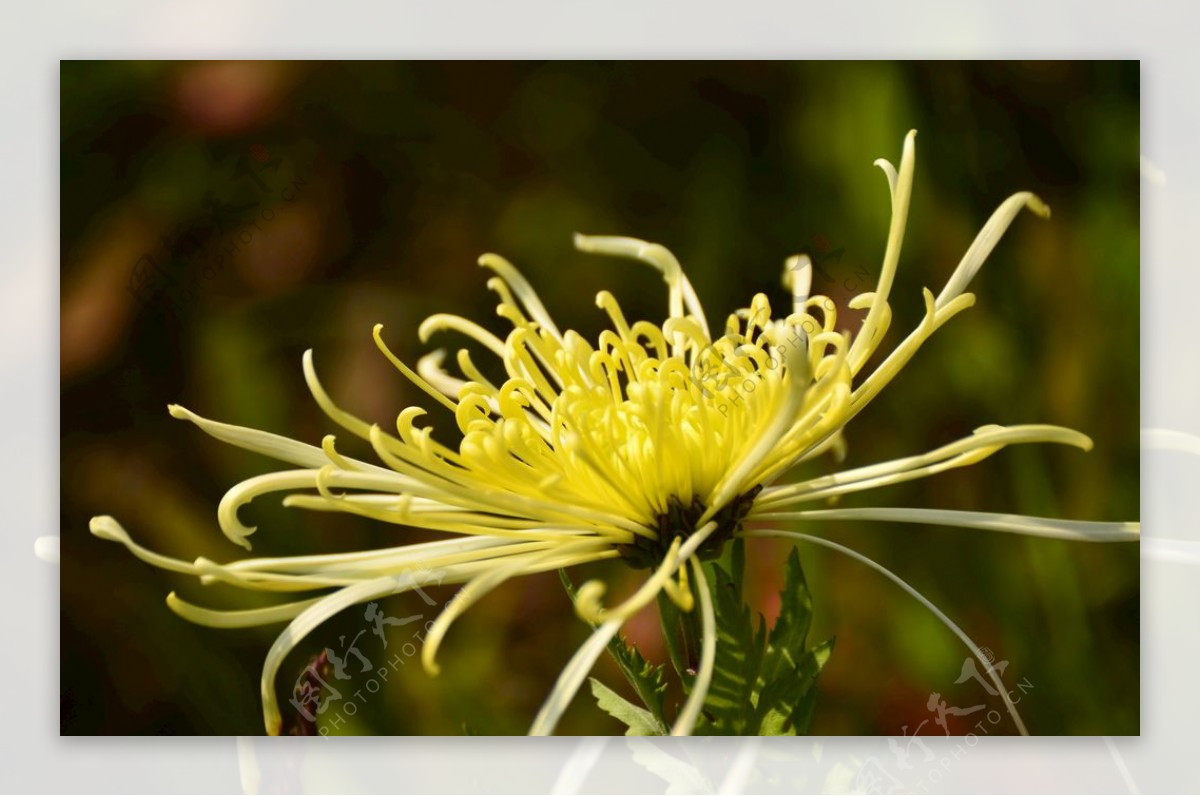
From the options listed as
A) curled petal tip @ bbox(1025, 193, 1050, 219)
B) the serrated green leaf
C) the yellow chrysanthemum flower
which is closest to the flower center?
the yellow chrysanthemum flower

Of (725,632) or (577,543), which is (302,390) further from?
(725,632)

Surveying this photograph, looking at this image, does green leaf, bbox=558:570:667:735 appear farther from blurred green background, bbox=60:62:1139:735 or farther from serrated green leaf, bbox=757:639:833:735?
blurred green background, bbox=60:62:1139:735

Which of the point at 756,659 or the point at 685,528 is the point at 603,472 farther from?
the point at 756,659

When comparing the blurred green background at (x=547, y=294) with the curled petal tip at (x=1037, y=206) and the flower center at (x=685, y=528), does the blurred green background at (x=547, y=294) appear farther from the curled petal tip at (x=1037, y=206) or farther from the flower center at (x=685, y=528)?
the flower center at (x=685, y=528)

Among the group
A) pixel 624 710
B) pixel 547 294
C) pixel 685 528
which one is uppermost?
pixel 547 294

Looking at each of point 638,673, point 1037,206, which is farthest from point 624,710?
point 1037,206

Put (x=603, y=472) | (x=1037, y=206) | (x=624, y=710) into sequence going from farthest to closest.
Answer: (x=1037, y=206) < (x=624, y=710) < (x=603, y=472)
